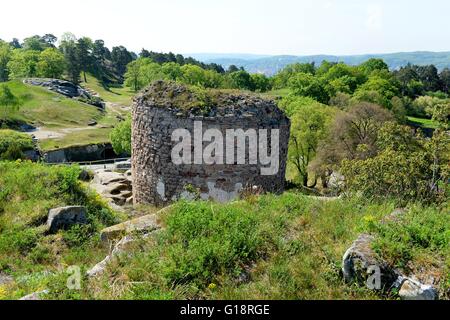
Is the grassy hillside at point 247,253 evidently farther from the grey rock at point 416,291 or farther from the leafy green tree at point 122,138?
the leafy green tree at point 122,138

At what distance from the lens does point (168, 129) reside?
39.2 ft

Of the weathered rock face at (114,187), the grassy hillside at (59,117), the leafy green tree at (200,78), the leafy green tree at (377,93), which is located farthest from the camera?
the leafy green tree at (200,78)

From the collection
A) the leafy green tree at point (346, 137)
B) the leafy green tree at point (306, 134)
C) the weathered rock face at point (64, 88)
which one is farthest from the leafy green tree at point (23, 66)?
the leafy green tree at point (346, 137)

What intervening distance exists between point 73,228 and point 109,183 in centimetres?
1073

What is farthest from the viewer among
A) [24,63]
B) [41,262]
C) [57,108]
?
[24,63]

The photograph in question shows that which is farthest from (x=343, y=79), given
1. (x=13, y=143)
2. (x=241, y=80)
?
(x=13, y=143)

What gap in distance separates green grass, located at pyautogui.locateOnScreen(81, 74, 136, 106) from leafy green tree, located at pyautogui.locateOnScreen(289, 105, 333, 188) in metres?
41.7

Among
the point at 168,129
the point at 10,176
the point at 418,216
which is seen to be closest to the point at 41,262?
the point at 10,176

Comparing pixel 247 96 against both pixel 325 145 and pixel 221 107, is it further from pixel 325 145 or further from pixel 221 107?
pixel 325 145

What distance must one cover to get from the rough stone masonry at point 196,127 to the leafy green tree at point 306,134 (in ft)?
62.8

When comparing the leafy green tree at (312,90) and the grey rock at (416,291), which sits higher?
the leafy green tree at (312,90)

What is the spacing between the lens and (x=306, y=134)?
31203 mm

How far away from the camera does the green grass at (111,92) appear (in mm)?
71312

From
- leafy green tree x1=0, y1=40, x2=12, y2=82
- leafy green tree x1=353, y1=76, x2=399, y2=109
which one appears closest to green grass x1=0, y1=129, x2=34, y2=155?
leafy green tree x1=353, y1=76, x2=399, y2=109
